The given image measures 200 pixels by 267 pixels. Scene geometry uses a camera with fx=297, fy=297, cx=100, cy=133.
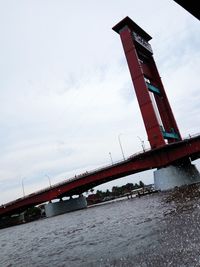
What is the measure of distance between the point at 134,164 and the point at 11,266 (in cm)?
5541

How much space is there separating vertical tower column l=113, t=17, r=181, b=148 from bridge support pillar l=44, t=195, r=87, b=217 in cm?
4251

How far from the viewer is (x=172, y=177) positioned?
65938 mm

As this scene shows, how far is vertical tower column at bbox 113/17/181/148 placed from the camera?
6757 centimetres

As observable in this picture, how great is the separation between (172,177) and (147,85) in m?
22.9

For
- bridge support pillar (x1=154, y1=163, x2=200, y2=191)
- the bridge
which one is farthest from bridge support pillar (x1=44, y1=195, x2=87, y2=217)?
bridge support pillar (x1=154, y1=163, x2=200, y2=191)

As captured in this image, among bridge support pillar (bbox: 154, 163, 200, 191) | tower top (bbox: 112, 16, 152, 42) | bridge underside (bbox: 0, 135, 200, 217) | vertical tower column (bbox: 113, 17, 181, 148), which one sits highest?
tower top (bbox: 112, 16, 152, 42)

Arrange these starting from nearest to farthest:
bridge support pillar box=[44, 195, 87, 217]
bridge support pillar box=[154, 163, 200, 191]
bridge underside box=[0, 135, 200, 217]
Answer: bridge support pillar box=[154, 163, 200, 191] < bridge underside box=[0, 135, 200, 217] < bridge support pillar box=[44, 195, 87, 217]

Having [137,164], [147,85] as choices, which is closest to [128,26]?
[147,85]

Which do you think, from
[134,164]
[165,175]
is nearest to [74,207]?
[134,164]

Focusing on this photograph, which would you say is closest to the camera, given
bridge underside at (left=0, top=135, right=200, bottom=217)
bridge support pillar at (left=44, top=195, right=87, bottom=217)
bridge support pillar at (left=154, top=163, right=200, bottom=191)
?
bridge support pillar at (left=154, top=163, right=200, bottom=191)

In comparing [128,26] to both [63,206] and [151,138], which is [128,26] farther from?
[63,206]

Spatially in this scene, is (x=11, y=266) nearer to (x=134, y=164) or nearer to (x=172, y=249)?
(x=172, y=249)

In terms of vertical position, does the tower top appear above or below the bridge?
above

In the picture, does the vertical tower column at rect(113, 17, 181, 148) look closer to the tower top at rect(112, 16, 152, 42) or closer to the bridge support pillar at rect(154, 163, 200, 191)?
the tower top at rect(112, 16, 152, 42)
